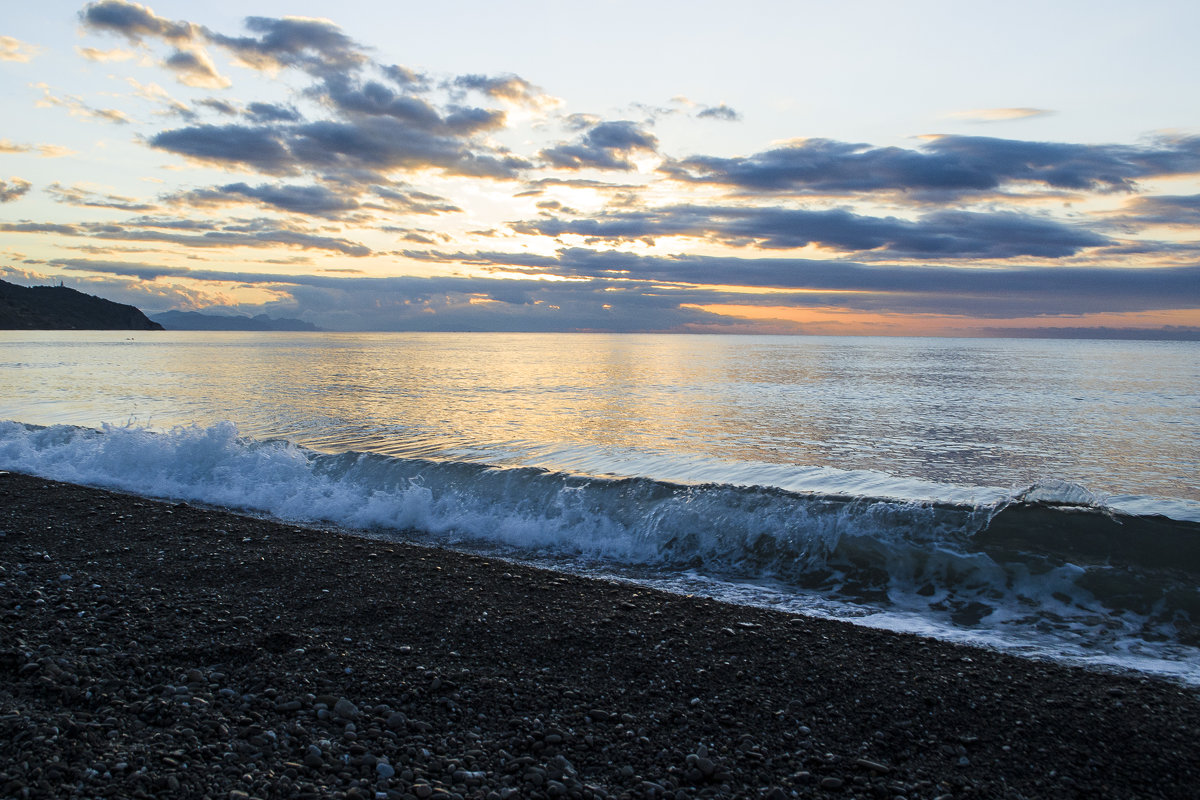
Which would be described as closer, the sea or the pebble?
the pebble

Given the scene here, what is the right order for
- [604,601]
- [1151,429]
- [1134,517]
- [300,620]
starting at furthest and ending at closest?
[1151,429]
[1134,517]
[604,601]
[300,620]

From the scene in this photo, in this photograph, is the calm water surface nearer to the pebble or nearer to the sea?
the sea

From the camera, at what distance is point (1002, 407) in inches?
1161

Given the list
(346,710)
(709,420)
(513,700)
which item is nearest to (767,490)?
(513,700)

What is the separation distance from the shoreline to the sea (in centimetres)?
185

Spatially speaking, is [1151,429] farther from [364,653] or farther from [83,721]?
[83,721]

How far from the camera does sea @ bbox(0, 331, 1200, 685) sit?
8891 millimetres

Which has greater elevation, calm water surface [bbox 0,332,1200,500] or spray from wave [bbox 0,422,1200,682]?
calm water surface [bbox 0,332,1200,500]

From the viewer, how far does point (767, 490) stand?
12.3 m

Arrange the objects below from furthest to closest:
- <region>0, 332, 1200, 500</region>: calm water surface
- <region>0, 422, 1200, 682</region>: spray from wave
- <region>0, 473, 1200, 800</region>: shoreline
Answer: <region>0, 332, 1200, 500</region>: calm water surface < <region>0, 422, 1200, 682</region>: spray from wave < <region>0, 473, 1200, 800</region>: shoreline

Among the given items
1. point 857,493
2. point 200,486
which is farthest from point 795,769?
point 200,486

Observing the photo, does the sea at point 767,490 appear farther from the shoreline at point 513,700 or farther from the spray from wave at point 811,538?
the shoreline at point 513,700

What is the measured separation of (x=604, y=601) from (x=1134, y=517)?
9072 mm

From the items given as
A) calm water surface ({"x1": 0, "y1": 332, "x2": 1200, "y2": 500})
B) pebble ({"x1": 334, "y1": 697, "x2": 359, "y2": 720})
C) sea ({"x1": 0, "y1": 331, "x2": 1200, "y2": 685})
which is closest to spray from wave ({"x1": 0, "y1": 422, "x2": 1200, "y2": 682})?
sea ({"x1": 0, "y1": 331, "x2": 1200, "y2": 685})
